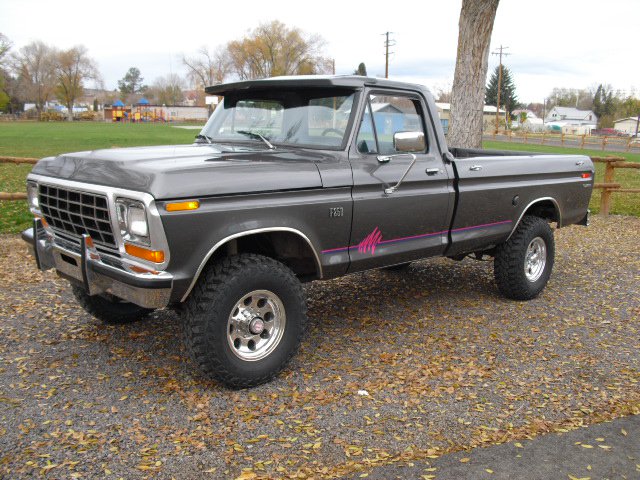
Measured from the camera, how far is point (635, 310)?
565 centimetres

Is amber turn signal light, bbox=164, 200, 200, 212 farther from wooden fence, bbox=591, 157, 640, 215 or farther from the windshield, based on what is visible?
wooden fence, bbox=591, 157, 640, 215

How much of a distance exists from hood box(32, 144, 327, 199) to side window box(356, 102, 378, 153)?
12.8 inches

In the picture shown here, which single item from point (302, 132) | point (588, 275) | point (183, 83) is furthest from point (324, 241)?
point (183, 83)

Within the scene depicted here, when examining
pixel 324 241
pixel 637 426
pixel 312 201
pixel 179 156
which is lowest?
pixel 637 426

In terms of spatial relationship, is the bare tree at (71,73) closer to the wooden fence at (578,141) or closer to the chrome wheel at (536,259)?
the wooden fence at (578,141)

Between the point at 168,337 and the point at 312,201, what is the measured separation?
172cm

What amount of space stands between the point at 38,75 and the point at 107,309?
4152 inches

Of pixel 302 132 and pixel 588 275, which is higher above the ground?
pixel 302 132

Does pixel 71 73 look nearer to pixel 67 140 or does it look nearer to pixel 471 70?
pixel 67 140

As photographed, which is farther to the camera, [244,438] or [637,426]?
[637,426]

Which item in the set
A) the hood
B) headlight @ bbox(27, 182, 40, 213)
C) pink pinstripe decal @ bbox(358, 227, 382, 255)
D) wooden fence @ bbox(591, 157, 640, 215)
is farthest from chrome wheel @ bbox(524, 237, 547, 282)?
wooden fence @ bbox(591, 157, 640, 215)

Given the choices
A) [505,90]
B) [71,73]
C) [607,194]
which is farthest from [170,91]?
[607,194]

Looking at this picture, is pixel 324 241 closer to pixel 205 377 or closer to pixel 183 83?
pixel 205 377

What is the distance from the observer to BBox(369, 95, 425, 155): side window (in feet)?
14.7
